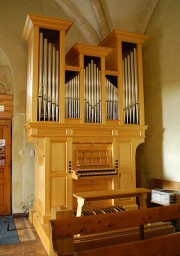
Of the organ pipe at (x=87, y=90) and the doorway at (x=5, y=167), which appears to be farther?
the doorway at (x=5, y=167)

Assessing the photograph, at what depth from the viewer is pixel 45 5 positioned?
6.76 metres

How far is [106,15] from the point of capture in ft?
21.9

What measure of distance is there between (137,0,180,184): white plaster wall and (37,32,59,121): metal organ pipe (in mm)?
2444

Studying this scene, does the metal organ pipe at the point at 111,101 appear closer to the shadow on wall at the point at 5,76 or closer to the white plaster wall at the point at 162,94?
the white plaster wall at the point at 162,94

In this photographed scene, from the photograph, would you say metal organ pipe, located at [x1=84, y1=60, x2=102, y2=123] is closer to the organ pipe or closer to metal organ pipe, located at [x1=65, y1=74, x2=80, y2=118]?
the organ pipe

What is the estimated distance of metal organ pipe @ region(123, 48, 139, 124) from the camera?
6.01 m

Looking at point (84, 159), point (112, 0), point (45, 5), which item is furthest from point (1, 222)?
point (112, 0)

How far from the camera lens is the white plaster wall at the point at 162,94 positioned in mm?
5695

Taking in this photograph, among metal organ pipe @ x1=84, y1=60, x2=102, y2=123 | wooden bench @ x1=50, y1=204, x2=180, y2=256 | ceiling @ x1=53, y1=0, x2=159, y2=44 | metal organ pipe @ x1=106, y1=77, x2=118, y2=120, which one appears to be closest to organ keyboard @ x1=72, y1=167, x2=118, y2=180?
metal organ pipe @ x1=84, y1=60, x2=102, y2=123

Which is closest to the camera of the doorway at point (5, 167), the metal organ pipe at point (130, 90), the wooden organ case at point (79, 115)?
the wooden organ case at point (79, 115)

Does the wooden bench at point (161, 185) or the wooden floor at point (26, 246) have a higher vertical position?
the wooden bench at point (161, 185)

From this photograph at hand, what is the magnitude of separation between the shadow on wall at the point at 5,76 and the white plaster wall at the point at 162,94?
3.44m

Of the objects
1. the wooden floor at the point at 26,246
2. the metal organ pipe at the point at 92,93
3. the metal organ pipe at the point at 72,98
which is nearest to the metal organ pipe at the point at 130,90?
the metal organ pipe at the point at 92,93

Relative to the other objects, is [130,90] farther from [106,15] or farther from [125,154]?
[106,15]
